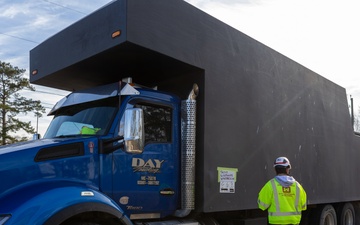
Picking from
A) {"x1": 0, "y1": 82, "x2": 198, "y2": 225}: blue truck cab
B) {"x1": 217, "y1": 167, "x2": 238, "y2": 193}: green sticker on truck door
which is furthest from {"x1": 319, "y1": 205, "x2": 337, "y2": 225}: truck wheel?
{"x1": 0, "y1": 82, "x2": 198, "y2": 225}: blue truck cab

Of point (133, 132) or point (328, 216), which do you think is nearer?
point (133, 132)

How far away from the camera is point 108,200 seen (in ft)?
13.1

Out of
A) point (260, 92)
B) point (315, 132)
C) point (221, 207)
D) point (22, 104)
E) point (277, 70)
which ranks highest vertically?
point (22, 104)

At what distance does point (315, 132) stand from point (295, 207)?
322cm

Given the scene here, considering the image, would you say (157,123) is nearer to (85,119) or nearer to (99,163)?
(85,119)

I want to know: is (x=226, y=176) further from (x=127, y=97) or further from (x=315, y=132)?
(x=315, y=132)

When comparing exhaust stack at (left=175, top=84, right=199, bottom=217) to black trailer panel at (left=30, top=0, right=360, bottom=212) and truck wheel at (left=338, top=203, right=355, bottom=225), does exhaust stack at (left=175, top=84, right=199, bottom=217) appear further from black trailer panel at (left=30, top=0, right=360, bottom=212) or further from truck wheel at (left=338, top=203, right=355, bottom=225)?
truck wheel at (left=338, top=203, right=355, bottom=225)

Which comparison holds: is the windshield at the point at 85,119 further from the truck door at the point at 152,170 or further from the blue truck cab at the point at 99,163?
the truck door at the point at 152,170

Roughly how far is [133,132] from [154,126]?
95cm

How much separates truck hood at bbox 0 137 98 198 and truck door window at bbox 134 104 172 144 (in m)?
0.74

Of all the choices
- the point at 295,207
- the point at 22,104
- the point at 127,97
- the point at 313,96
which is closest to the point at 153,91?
the point at 127,97

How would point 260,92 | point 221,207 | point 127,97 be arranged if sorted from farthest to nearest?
point 260,92
point 221,207
point 127,97

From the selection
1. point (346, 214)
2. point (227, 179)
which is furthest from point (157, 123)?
point (346, 214)

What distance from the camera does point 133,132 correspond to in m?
3.96
